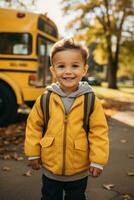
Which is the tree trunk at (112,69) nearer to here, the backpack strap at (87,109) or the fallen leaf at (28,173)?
the fallen leaf at (28,173)

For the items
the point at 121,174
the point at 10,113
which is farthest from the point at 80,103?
the point at 10,113

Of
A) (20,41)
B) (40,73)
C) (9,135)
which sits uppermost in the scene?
(20,41)

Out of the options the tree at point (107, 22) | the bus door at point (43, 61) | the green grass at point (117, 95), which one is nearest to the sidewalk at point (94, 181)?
the bus door at point (43, 61)

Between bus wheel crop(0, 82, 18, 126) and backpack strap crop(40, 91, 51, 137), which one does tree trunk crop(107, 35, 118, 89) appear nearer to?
bus wheel crop(0, 82, 18, 126)

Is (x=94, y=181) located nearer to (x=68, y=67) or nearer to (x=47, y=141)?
(x=47, y=141)

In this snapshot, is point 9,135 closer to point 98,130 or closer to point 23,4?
point 98,130

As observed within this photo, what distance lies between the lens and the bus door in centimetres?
1213

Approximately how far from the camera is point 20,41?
38.0 ft

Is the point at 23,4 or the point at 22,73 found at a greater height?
the point at 23,4

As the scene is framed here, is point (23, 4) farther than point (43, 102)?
Yes

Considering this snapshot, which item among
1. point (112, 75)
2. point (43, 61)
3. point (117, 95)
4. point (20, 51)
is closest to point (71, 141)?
point (20, 51)

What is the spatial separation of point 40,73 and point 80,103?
29.0ft

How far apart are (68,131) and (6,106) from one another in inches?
310

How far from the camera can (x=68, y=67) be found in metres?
3.53
